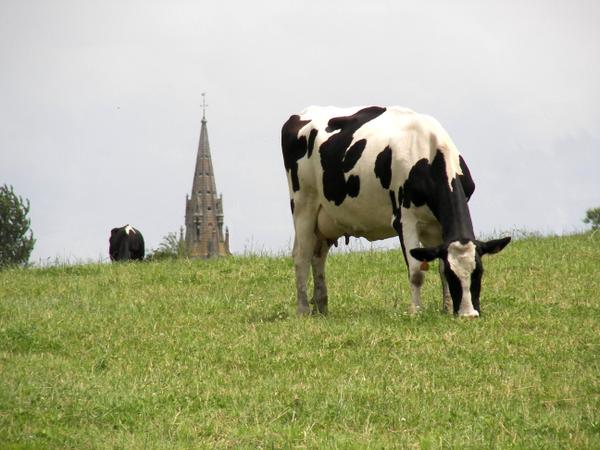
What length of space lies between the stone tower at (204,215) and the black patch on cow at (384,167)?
143 meters

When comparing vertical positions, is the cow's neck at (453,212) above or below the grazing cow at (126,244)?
below

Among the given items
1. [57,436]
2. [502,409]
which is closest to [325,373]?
[502,409]

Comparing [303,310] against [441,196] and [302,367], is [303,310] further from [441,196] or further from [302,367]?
[302,367]

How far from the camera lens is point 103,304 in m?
18.2

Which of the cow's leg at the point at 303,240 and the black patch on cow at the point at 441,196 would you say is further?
the cow's leg at the point at 303,240

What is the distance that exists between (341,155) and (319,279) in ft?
5.97

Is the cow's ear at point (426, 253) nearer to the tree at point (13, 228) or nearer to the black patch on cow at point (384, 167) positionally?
the black patch on cow at point (384, 167)

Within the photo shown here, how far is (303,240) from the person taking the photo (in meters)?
17.5

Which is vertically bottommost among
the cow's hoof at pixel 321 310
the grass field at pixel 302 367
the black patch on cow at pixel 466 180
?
the grass field at pixel 302 367

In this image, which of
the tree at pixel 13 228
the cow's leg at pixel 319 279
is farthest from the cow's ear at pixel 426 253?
the tree at pixel 13 228

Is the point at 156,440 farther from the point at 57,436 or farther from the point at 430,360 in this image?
the point at 430,360

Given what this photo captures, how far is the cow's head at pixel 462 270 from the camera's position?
588 inches

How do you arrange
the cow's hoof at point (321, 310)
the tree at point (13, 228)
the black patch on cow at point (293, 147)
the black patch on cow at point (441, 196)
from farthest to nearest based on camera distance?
1. the tree at point (13, 228)
2. the black patch on cow at point (293, 147)
3. the cow's hoof at point (321, 310)
4. the black patch on cow at point (441, 196)

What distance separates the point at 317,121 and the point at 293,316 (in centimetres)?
304
